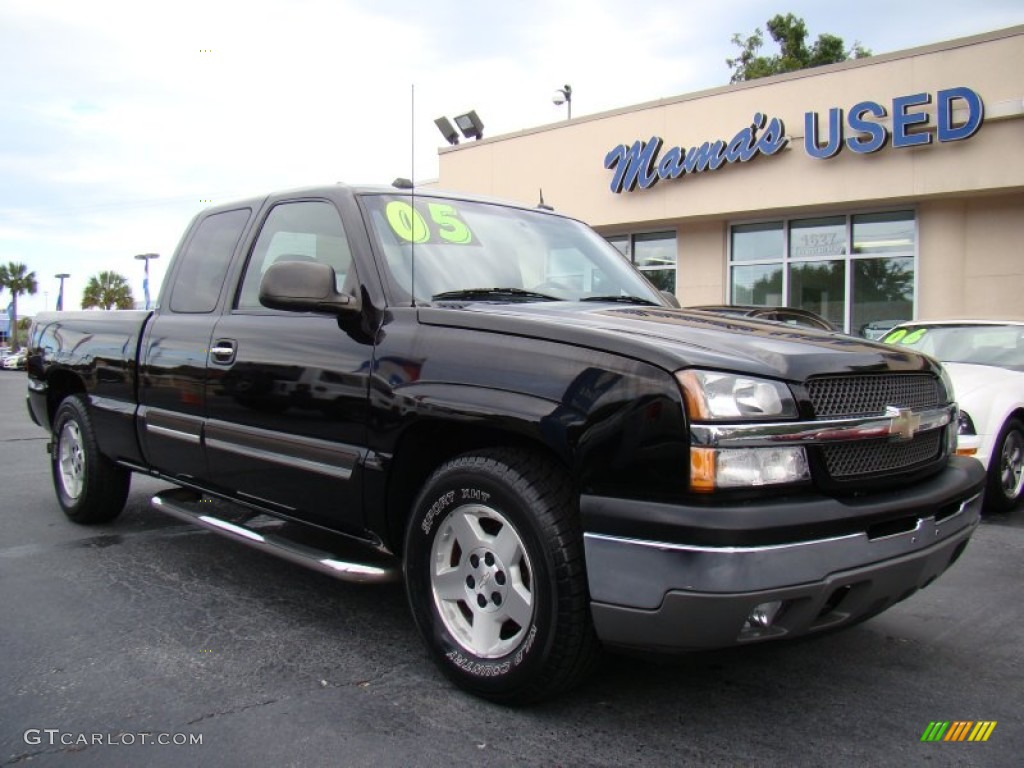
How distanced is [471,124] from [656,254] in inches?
229

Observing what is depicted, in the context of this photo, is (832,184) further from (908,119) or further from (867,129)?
(908,119)

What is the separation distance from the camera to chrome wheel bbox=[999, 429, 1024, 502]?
6160 mm

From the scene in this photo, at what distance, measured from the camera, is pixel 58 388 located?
5895 mm

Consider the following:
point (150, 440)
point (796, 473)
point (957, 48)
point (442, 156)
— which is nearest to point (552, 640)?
point (796, 473)

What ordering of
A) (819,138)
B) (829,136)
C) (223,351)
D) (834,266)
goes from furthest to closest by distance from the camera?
(834,266), (819,138), (829,136), (223,351)

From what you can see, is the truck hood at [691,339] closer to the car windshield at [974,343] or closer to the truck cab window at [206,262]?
the truck cab window at [206,262]

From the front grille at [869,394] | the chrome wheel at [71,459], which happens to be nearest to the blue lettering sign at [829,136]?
the front grille at [869,394]

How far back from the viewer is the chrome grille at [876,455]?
259cm

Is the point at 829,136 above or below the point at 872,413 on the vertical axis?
above

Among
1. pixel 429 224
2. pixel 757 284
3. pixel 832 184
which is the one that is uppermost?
pixel 832 184

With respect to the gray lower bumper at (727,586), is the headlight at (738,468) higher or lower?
higher

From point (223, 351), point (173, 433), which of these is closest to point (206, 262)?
point (223, 351)

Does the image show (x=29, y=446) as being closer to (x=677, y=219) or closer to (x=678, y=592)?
(x=678, y=592)

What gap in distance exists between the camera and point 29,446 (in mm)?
9633
